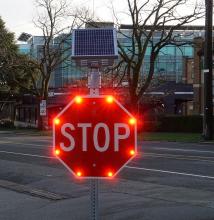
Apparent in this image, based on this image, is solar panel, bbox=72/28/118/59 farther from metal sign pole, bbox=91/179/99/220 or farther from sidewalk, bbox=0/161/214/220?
sidewalk, bbox=0/161/214/220

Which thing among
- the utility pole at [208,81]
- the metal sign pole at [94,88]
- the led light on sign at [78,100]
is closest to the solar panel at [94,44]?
the metal sign pole at [94,88]

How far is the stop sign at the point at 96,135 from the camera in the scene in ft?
18.4

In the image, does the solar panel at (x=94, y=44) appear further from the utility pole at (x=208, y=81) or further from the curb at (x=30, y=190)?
the utility pole at (x=208, y=81)

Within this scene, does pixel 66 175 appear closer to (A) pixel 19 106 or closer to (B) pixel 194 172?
(B) pixel 194 172

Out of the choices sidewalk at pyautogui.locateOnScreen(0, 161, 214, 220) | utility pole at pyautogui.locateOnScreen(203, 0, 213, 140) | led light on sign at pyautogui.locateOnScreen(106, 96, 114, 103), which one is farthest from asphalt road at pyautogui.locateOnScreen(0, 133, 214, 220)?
utility pole at pyautogui.locateOnScreen(203, 0, 213, 140)

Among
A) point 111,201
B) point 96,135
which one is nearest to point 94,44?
point 96,135

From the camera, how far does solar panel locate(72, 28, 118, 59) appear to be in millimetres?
5562

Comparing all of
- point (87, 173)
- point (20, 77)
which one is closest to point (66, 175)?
point (87, 173)

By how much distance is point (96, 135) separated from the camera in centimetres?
561

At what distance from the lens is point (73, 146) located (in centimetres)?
566

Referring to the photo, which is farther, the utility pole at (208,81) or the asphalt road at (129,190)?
the utility pole at (208,81)

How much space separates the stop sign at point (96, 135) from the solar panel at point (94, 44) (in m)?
0.42

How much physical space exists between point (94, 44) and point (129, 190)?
20.9 ft

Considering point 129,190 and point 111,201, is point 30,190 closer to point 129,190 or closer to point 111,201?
point 129,190
